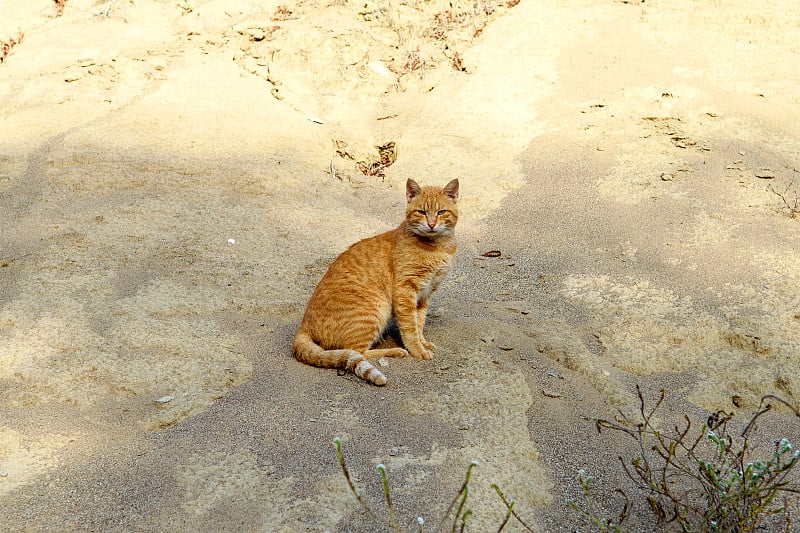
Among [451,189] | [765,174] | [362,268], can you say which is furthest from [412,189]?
[765,174]

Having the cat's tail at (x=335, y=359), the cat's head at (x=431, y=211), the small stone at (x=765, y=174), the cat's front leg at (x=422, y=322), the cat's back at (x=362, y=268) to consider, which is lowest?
the cat's front leg at (x=422, y=322)

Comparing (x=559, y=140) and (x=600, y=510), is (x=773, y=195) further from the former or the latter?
(x=600, y=510)

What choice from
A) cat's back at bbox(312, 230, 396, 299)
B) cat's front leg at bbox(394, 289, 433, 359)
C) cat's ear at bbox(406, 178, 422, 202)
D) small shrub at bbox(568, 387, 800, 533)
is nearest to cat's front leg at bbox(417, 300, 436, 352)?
cat's front leg at bbox(394, 289, 433, 359)

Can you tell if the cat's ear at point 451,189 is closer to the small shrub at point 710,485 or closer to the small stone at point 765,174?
the small shrub at point 710,485

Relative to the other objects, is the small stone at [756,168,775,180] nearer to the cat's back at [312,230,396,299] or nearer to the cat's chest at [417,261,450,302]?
the cat's chest at [417,261,450,302]

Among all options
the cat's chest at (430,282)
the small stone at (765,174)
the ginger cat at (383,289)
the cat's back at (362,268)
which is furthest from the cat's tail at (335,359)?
the small stone at (765,174)

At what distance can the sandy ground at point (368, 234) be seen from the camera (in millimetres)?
2805

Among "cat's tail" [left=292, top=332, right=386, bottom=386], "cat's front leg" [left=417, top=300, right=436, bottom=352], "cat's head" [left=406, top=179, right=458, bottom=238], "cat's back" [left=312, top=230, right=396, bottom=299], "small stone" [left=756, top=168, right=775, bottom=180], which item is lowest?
"cat's front leg" [left=417, top=300, right=436, bottom=352]

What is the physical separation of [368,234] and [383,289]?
4.69 ft

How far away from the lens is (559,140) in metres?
5.91

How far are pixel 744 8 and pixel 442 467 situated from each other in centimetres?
596

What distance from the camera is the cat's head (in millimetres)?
3904

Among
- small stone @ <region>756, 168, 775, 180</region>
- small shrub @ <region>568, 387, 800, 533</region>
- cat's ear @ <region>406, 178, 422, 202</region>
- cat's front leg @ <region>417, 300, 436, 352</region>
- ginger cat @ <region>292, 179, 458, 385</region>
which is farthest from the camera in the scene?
small stone @ <region>756, 168, 775, 180</region>

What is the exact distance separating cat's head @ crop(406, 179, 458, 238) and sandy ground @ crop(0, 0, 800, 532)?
1.94 ft
